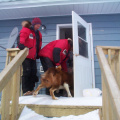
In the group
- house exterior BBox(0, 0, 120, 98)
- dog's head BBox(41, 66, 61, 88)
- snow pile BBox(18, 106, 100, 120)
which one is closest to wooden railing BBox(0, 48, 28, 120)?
snow pile BBox(18, 106, 100, 120)

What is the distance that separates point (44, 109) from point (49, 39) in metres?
2.67

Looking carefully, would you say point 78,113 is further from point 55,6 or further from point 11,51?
point 55,6

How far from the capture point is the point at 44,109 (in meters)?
2.29

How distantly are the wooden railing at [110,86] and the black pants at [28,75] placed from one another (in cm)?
185

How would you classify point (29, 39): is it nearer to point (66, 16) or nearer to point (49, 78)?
point (49, 78)

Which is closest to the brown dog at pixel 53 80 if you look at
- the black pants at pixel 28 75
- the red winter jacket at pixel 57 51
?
the red winter jacket at pixel 57 51

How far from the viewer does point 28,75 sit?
340cm

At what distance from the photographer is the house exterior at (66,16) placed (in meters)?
4.02

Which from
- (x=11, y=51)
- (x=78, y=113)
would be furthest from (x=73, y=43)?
(x=78, y=113)

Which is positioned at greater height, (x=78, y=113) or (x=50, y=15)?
(x=50, y=15)

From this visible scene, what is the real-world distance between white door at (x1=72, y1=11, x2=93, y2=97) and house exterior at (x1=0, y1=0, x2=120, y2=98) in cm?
29

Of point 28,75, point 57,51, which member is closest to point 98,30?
point 57,51

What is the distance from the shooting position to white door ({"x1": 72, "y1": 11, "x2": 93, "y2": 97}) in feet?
11.4

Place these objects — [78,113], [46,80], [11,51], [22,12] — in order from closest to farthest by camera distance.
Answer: [78,113] < [11,51] < [46,80] < [22,12]
